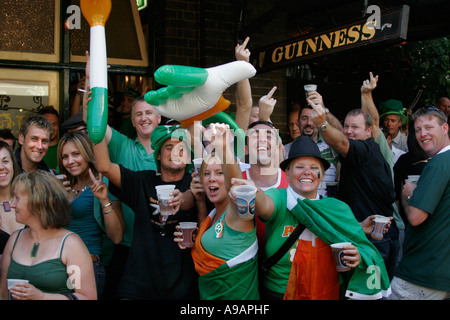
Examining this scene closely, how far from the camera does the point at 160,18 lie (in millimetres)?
5445

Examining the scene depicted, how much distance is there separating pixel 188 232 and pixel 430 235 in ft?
5.66

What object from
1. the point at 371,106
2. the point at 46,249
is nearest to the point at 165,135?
the point at 46,249

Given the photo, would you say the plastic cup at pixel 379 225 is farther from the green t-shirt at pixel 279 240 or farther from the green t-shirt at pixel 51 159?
the green t-shirt at pixel 51 159

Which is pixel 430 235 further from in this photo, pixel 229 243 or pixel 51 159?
pixel 51 159

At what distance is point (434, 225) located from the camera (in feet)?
10.1

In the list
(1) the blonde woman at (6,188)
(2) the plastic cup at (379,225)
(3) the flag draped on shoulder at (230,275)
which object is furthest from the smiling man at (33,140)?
(2) the plastic cup at (379,225)

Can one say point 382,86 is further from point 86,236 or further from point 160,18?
point 86,236

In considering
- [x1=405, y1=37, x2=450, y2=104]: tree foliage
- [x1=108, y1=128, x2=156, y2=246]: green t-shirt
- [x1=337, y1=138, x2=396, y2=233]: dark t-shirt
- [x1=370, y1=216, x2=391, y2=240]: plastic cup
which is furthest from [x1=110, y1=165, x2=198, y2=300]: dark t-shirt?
[x1=405, y1=37, x2=450, y2=104]: tree foliage

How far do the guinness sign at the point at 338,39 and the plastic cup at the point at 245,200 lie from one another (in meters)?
2.22

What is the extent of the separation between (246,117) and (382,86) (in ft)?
16.7

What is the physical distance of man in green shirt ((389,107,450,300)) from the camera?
301 centimetres

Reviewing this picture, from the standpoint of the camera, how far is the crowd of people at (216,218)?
2580mm

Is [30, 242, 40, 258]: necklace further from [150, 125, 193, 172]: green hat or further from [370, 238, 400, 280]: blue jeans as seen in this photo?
[370, 238, 400, 280]: blue jeans
